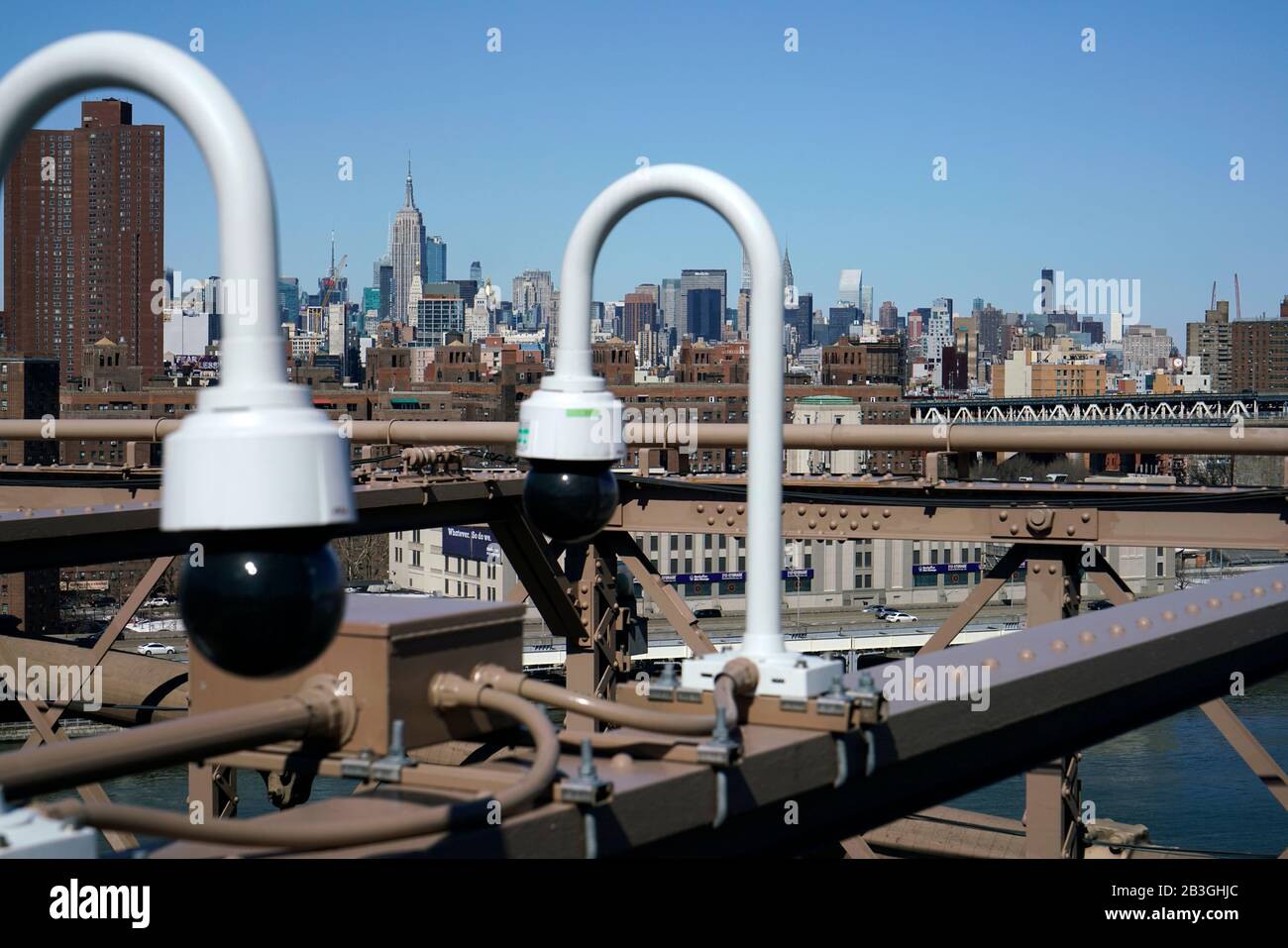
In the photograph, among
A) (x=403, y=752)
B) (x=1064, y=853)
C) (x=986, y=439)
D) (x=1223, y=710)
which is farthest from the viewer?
(x=986, y=439)

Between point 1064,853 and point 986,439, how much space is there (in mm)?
2089

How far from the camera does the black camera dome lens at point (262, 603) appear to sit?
2.42 metres

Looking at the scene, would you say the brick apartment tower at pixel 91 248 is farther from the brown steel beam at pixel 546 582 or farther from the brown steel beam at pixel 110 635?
the brown steel beam at pixel 110 635

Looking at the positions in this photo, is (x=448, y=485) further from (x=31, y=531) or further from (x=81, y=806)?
(x=81, y=806)

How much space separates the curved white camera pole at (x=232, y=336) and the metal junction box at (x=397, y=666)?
60cm

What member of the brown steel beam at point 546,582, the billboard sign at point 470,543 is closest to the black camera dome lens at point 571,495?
the brown steel beam at point 546,582

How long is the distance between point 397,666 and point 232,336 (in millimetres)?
810

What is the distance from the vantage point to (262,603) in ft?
7.93

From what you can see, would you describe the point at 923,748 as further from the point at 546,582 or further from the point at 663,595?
the point at 546,582

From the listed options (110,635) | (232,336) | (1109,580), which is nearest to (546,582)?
(110,635)

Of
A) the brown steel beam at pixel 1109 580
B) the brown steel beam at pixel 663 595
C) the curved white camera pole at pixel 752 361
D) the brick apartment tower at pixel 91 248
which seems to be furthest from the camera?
the brick apartment tower at pixel 91 248

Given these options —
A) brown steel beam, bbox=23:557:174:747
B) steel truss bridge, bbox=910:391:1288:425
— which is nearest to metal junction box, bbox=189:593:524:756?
brown steel beam, bbox=23:557:174:747
